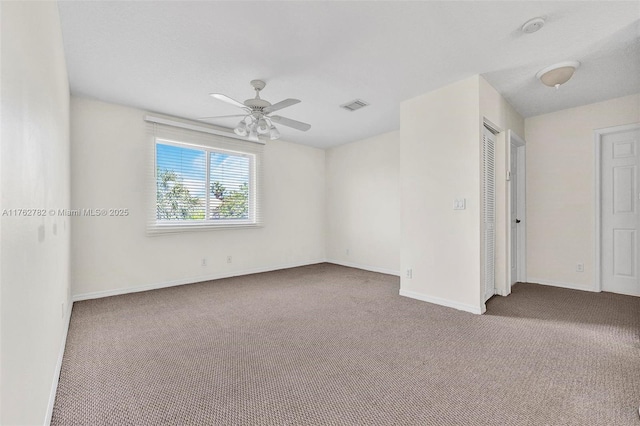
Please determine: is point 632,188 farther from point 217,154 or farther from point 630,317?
point 217,154

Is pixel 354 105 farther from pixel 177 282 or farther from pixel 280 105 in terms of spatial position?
pixel 177 282

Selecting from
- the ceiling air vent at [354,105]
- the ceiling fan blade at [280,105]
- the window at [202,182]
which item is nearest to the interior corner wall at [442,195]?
the ceiling air vent at [354,105]

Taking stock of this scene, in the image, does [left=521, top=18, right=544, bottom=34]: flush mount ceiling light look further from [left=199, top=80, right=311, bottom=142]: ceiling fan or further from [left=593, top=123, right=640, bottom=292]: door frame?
[left=593, top=123, right=640, bottom=292]: door frame

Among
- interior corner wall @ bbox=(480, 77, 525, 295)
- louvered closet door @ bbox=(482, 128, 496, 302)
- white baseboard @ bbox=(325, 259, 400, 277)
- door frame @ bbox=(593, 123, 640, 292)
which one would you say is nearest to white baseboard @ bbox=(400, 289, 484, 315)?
louvered closet door @ bbox=(482, 128, 496, 302)

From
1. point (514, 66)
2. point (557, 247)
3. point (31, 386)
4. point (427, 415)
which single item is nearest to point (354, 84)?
point (514, 66)

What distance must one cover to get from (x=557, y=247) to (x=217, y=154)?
5185 mm

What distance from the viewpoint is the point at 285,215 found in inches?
219

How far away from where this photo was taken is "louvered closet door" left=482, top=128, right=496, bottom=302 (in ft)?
10.3

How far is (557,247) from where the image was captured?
4039 mm

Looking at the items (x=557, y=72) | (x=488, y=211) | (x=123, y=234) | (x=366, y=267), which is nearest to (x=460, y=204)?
(x=488, y=211)

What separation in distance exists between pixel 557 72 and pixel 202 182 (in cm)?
451

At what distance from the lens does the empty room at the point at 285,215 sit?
1527mm

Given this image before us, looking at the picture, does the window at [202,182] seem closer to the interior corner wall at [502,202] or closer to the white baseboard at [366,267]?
the white baseboard at [366,267]

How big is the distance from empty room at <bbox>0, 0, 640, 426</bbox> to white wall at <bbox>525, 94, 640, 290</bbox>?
24mm
